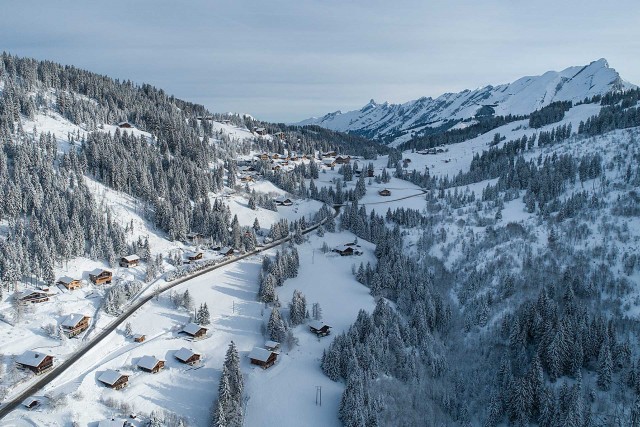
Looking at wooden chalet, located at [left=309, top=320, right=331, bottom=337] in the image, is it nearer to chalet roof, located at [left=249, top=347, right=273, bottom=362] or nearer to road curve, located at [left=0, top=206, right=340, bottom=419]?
chalet roof, located at [left=249, top=347, right=273, bottom=362]

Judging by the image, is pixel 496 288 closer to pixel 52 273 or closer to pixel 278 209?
pixel 278 209

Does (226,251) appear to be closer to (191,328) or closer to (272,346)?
(191,328)

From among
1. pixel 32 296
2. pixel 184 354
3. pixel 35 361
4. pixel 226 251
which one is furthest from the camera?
pixel 226 251

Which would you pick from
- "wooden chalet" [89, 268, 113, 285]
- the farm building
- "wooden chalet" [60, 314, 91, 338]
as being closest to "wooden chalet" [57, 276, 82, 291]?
"wooden chalet" [89, 268, 113, 285]

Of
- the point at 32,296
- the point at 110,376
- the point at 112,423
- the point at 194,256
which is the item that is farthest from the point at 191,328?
the point at 194,256

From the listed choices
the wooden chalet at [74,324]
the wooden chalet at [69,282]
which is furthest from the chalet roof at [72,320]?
the wooden chalet at [69,282]

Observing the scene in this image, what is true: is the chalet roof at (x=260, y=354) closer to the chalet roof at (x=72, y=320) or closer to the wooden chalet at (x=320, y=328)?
the wooden chalet at (x=320, y=328)

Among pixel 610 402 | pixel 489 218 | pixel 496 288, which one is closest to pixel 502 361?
pixel 610 402
